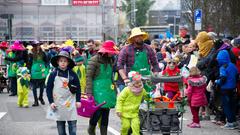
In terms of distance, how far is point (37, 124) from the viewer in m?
13.1

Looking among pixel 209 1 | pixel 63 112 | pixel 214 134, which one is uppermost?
pixel 209 1

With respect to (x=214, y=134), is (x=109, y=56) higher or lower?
higher

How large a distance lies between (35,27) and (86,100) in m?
44.1

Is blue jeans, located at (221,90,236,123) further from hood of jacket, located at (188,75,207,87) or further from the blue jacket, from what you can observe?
hood of jacket, located at (188,75,207,87)

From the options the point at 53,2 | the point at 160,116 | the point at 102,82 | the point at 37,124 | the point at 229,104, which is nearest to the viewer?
the point at 160,116

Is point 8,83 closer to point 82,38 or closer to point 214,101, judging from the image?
point 214,101

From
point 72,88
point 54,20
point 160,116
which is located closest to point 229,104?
point 160,116

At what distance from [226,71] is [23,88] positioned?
→ 20.6 ft

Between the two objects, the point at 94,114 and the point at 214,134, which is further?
the point at 214,134

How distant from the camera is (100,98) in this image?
10.2 m

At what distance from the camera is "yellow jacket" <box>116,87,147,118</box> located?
973cm

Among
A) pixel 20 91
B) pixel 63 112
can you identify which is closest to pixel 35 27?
pixel 20 91

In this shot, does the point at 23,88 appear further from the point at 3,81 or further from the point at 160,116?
the point at 160,116

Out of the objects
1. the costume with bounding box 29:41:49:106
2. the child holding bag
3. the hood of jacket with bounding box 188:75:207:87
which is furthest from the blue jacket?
the costume with bounding box 29:41:49:106
